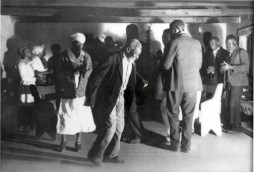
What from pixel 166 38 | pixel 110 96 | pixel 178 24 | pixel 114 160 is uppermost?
pixel 178 24

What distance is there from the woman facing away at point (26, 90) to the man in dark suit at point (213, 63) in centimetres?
163

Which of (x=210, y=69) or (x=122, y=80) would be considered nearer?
(x=122, y=80)

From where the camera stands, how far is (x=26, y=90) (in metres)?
2.73

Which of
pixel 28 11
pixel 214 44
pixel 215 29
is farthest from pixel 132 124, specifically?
pixel 28 11

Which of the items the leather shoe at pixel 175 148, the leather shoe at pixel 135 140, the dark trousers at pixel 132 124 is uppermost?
the dark trousers at pixel 132 124

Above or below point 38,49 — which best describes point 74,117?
below

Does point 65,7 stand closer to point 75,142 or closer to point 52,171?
point 75,142

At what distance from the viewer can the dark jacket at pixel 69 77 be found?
2578 millimetres

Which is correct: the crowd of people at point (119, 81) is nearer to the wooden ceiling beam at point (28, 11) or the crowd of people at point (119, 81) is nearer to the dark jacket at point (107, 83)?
the dark jacket at point (107, 83)

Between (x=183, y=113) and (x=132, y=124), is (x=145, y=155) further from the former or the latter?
(x=183, y=113)

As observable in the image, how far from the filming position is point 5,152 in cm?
266

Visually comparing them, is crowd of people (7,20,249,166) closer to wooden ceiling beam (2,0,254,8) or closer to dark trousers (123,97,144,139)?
dark trousers (123,97,144,139)

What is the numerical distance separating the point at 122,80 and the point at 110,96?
174 millimetres

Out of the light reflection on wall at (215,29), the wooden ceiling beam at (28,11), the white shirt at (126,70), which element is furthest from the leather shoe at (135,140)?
the wooden ceiling beam at (28,11)
